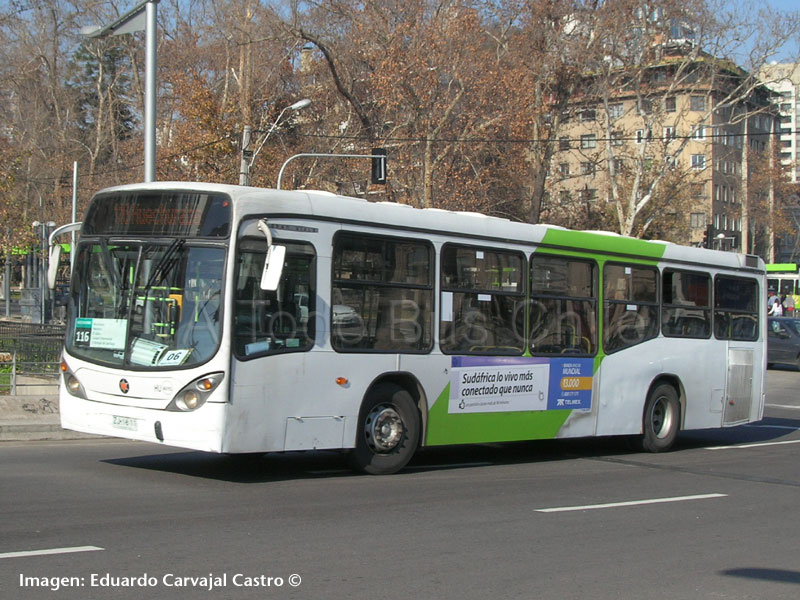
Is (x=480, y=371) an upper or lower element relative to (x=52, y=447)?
upper

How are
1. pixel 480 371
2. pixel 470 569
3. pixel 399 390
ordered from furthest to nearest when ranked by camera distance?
pixel 480 371 < pixel 399 390 < pixel 470 569

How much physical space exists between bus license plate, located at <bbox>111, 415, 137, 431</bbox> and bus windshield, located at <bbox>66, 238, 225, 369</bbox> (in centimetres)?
52

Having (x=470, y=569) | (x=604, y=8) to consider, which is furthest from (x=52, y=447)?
(x=604, y=8)

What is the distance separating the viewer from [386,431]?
10922mm

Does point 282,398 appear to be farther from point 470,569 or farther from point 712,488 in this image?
point 712,488

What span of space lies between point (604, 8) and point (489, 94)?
5.46 meters

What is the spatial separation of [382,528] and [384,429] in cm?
295

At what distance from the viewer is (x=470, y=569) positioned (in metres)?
6.68

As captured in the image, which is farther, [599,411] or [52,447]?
[599,411]

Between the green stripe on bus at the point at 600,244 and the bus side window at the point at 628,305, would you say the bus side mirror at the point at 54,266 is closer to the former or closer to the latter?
the green stripe on bus at the point at 600,244

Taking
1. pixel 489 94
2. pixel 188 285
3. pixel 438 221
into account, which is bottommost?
pixel 188 285

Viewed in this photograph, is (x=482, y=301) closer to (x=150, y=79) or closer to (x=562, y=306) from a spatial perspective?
(x=562, y=306)

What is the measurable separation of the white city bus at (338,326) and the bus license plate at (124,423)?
2cm

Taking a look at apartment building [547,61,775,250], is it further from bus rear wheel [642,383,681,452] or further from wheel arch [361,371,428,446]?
wheel arch [361,371,428,446]
